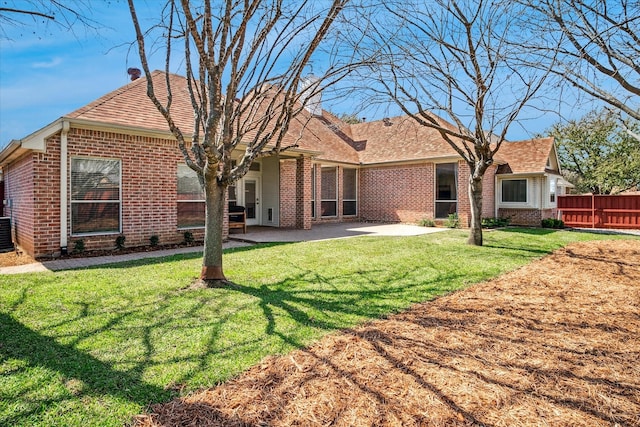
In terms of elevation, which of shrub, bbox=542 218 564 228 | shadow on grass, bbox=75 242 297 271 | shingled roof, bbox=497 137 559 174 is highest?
shingled roof, bbox=497 137 559 174

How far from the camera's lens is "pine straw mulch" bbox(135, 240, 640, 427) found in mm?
2434

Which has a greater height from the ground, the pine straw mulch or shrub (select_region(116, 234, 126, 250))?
shrub (select_region(116, 234, 126, 250))

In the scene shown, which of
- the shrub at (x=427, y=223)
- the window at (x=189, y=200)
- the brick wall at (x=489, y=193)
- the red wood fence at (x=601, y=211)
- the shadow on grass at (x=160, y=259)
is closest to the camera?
the shadow on grass at (x=160, y=259)

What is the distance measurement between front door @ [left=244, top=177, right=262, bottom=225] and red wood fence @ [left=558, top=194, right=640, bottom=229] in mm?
14632

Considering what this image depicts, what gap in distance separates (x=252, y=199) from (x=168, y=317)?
11.6m

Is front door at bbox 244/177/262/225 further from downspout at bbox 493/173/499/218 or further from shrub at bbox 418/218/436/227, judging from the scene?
downspout at bbox 493/173/499/218

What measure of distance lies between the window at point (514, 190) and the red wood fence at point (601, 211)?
2.93 m

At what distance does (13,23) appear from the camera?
4109 mm

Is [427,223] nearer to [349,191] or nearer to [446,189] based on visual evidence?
[446,189]

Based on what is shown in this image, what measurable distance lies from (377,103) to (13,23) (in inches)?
277

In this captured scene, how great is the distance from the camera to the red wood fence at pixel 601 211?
16.6m

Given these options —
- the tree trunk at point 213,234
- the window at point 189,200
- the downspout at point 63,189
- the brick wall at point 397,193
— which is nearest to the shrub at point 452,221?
the brick wall at point 397,193

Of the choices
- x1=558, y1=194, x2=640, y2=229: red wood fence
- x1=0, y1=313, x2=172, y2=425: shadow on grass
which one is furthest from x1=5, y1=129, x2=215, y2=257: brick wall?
x1=558, y1=194, x2=640, y2=229: red wood fence

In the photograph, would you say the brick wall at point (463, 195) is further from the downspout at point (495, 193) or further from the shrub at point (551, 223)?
the shrub at point (551, 223)
